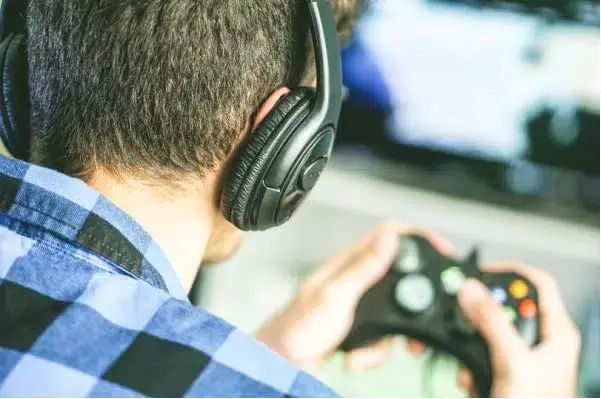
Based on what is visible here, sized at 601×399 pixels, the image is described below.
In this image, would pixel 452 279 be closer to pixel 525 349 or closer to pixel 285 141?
pixel 525 349

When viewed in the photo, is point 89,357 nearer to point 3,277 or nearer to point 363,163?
point 3,277

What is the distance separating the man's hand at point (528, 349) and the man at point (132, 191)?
13.9 inches

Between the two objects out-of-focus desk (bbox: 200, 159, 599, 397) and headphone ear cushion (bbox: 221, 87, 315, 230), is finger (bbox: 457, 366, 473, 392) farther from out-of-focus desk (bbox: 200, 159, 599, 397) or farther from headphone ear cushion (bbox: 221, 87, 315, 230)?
headphone ear cushion (bbox: 221, 87, 315, 230)

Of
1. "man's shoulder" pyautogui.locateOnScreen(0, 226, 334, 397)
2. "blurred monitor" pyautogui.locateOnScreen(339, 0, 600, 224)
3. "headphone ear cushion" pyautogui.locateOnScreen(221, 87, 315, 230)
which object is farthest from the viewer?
"blurred monitor" pyautogui.locateOnScreen(339, 0, 600, 224)

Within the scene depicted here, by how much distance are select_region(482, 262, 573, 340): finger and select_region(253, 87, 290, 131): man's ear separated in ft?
1.45

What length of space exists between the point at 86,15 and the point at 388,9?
49cm

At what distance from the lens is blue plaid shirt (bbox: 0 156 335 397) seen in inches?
16.9

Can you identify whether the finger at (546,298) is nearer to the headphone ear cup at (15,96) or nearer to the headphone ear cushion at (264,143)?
the headphone ear cushion at (264,143)

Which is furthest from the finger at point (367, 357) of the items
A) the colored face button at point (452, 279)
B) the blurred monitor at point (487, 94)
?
the blurred monitor at point (487, 94)

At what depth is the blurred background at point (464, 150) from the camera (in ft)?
2.86

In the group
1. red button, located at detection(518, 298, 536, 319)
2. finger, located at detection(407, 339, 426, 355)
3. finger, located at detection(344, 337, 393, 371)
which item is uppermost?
red button, located at detection(518, 298, 536, 319)

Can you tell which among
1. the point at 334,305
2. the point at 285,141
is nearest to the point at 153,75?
the point at 285,141

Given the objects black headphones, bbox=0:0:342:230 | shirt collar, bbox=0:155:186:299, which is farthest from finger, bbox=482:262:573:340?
shirt collar, bbox=0:155:186:299

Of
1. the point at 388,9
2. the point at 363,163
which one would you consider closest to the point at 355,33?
the point at 388,9
